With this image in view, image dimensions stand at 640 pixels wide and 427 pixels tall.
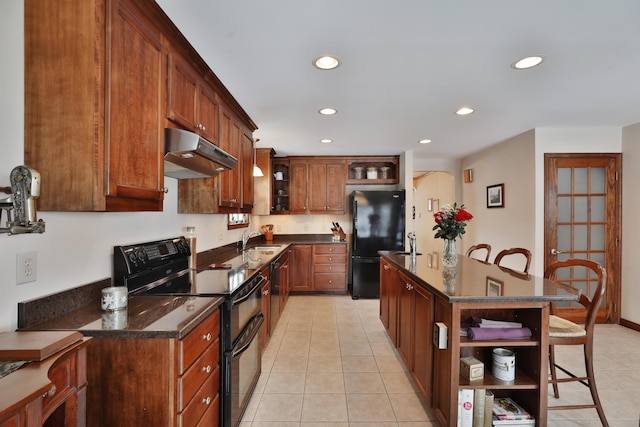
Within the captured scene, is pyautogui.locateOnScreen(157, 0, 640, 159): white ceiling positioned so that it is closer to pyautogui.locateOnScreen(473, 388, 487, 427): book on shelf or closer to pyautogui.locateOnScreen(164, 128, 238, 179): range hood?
pyautogui.locateOnScreen(164, 128, 238, 179): range hood

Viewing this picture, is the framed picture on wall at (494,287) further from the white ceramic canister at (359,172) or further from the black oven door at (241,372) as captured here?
the white ceramic canister at (359,172)

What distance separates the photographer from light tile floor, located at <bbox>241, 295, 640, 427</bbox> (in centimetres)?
208

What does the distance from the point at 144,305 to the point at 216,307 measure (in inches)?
13.4

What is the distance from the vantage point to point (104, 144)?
4.10ft

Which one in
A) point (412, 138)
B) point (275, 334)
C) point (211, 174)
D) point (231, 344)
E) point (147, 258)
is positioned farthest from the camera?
point (412, 138)

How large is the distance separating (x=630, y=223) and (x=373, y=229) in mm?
3052

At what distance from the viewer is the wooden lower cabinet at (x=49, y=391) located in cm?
70

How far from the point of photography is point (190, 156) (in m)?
1.88

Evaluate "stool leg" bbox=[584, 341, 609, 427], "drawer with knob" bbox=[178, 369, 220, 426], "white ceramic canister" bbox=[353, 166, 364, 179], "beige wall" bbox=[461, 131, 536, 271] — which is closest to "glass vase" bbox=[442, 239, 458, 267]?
"stool leg" bbox=[584, 341, 609, 427]

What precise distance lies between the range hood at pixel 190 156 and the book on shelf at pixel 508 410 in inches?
86.9

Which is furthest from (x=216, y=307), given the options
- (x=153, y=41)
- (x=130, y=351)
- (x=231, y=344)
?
(x=153, y=41)

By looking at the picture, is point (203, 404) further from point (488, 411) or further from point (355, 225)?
point (355, 225)

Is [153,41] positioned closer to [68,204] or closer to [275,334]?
[68,204]

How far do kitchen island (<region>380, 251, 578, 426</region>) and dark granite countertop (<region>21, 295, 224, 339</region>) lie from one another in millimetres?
1257
